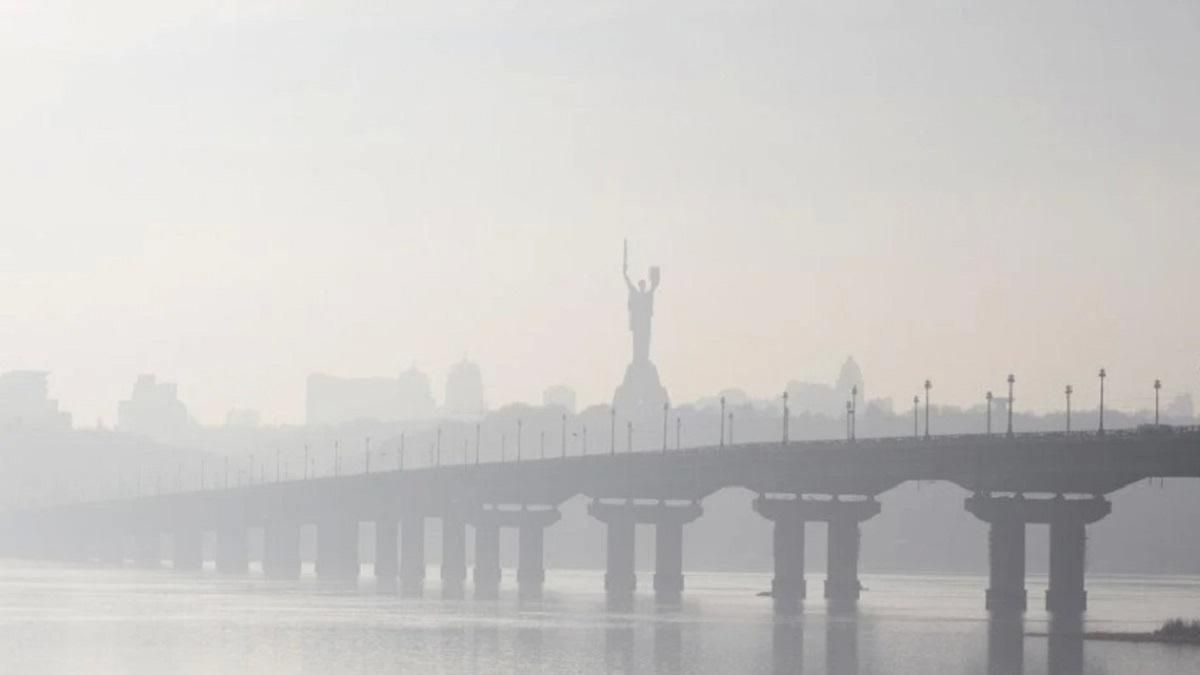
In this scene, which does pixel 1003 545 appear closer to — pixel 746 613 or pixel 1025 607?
pixel 1025 607

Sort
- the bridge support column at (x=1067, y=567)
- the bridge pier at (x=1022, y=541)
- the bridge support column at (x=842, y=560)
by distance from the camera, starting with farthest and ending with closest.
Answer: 1. the bridge support column at (x=842, y=560)
2. the bridge pier at (x=1022, y=541)
3. the bridge support column at (x=1067, y=567)

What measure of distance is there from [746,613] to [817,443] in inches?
618

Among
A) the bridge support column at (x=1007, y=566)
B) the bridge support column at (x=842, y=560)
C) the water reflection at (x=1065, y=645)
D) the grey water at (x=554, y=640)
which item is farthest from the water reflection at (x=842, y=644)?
the bridge support column at (x=842, y=560)

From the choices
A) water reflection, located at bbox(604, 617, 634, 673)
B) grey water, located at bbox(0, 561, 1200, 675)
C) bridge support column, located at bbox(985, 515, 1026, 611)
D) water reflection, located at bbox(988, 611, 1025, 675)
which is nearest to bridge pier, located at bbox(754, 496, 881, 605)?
grey water, located at bbox(0, 561, 1200, 675)

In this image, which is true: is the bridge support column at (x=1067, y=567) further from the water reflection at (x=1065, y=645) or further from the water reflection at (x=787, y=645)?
the water reflection at (x=787, y=645)

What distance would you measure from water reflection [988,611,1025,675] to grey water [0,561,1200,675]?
0.14m

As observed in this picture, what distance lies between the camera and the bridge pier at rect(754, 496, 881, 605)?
193625mm

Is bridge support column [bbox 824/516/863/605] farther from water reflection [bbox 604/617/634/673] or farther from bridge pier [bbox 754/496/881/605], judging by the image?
water reflection [bbox 604/617/634/673]

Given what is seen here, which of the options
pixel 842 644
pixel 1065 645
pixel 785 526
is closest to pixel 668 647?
pixel 842 644

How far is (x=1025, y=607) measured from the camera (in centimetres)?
17675

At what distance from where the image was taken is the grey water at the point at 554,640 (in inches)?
A: 4668

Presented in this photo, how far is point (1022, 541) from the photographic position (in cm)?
17612

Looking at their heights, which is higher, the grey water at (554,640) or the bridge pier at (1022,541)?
the bridge pier at (1022,541)

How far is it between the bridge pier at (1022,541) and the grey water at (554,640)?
2263 millimetres
